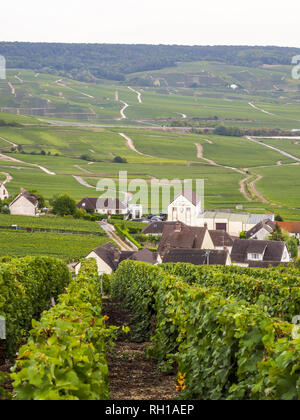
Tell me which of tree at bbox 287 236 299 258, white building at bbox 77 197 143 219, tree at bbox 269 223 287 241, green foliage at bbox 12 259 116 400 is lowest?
tree at bbox 287 236 299 258

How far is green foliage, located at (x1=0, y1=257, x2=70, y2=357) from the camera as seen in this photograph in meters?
13.6

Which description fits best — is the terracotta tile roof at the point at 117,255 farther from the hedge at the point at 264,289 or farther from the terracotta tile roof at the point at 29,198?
the terracotta tile roof at the point at 29,198

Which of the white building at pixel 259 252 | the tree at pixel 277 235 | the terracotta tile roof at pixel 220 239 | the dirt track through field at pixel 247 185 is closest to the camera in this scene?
the white building at pixel 259 252

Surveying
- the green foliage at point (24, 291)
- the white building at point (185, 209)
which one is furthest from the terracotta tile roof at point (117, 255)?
the white building at point (185, 209)

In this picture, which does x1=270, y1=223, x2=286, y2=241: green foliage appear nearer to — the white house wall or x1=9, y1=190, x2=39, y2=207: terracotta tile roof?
the white house wall

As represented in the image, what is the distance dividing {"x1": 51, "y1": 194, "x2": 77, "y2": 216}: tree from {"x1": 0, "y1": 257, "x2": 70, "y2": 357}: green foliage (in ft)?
212

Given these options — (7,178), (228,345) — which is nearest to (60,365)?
(228,345)

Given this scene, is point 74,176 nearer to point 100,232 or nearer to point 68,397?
point 100,232

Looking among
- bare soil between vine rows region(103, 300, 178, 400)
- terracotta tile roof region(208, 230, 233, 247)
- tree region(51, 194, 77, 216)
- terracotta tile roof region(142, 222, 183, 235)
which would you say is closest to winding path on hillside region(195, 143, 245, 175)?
tree region(51, 194, 77, 216)

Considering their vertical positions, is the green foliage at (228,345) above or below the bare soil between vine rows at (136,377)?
above

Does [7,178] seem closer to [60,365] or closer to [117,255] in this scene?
[117,255]

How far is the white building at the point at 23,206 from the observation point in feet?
307

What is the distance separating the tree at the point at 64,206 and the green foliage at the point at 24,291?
6462 centimetres

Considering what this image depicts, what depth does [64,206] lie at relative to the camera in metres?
92.2
